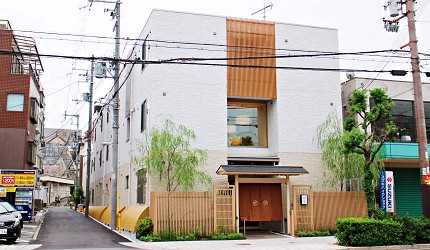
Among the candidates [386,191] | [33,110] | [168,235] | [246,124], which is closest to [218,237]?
[168,235]

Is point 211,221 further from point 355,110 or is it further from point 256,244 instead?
point 355,110

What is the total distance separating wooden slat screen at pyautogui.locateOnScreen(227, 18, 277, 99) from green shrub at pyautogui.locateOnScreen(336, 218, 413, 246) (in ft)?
28.2

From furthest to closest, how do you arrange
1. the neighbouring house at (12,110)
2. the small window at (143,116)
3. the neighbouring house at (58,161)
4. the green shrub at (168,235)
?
the neighbouring house at (58,161) < the neighbouring house at (12,110) < the small window at (143,116) < the green shrub at (168,235)

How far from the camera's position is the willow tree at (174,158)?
21.2 metres

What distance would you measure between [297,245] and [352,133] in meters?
5.06

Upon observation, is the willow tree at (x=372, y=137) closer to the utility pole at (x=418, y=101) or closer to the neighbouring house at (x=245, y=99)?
the utility pole at (x=418, y=101)

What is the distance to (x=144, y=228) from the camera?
1997 cm

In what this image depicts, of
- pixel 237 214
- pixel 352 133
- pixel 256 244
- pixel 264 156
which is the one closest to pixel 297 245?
pixel 256 244

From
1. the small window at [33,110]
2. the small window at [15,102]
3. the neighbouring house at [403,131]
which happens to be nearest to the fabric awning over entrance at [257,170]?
the neighbouring house at [403,131]

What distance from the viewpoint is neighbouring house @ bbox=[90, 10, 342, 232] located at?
22312 millimetres

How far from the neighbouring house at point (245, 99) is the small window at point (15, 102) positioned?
40.7ft

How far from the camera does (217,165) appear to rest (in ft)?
74.3

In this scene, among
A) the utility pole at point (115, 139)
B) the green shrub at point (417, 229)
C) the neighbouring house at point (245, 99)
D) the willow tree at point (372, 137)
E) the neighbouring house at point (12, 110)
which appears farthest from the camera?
the neighbouring house at point (12, 110)

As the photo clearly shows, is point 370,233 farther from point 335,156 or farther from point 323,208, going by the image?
point 335,156
